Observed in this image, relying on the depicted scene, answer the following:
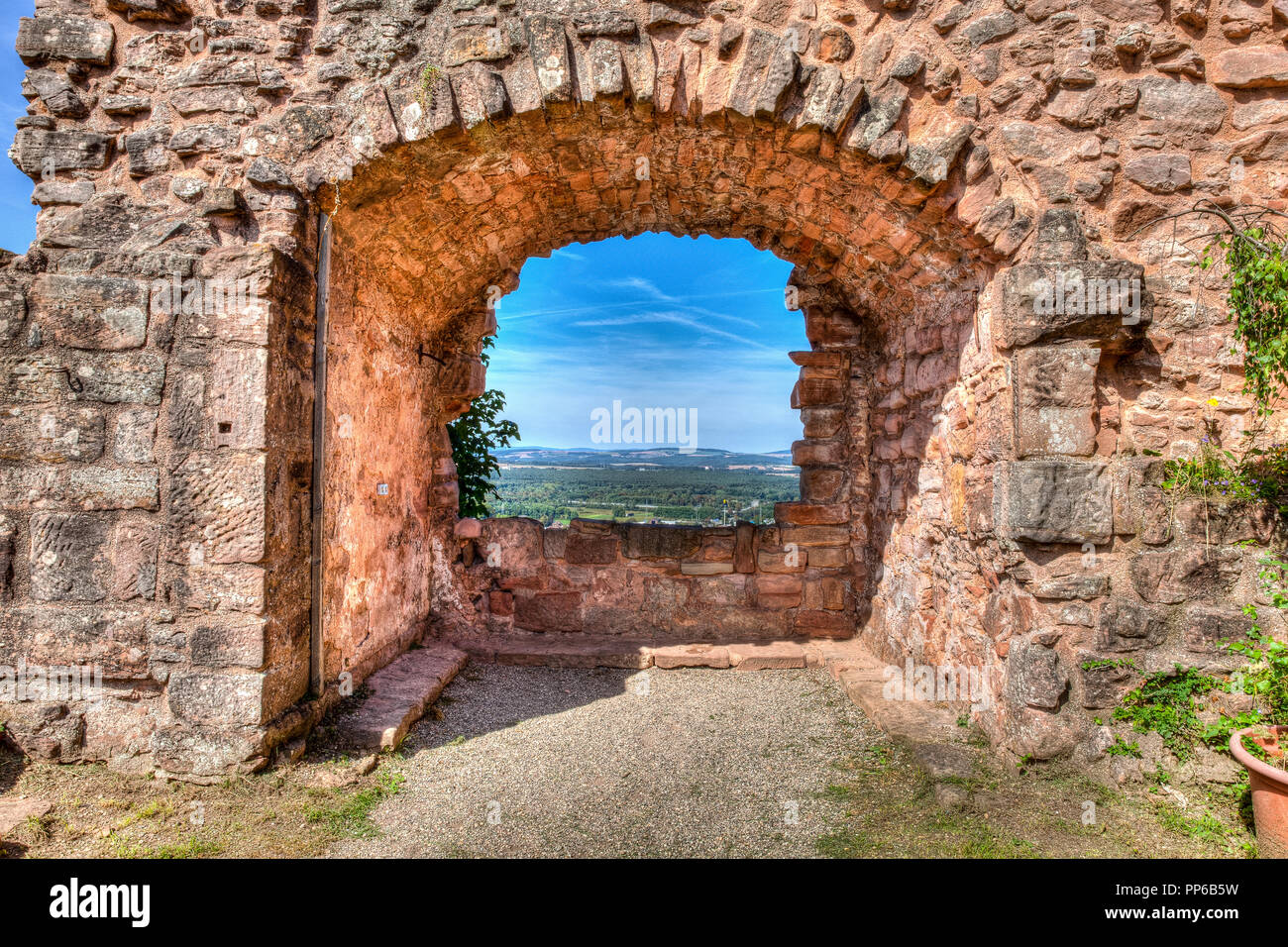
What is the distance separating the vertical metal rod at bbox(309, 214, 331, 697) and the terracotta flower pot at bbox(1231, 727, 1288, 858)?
12.7ft

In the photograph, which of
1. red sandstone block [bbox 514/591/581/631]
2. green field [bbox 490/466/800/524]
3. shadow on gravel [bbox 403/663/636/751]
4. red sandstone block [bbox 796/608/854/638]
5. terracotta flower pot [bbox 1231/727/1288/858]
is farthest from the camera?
green field [bbox 490/466/800/524]

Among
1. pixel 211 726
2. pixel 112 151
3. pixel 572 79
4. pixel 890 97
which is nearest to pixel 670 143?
pixel 572 79

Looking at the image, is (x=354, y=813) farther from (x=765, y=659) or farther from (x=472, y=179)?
(x=472, y=179)

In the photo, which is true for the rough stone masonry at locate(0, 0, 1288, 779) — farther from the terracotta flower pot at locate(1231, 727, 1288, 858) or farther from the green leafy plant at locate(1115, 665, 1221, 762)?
the terracotta flower pot at locate(1231, 727, 1288, 858)

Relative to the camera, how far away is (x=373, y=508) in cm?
441

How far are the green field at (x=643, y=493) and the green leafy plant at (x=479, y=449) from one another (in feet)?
0.79

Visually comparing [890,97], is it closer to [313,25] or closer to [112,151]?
[313,25]

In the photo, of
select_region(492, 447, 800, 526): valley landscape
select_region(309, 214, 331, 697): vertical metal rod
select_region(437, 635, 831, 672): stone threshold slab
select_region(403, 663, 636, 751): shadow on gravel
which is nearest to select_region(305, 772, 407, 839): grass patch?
select_region(403, 663, 636, 751): shadow on gravel

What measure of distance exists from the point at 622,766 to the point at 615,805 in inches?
16.3

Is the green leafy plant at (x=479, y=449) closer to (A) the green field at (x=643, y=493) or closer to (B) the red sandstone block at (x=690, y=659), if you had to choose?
(A) the green field at (x=643, y=493)

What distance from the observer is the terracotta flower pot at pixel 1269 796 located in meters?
2.31

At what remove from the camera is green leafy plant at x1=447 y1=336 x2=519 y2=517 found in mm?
6504

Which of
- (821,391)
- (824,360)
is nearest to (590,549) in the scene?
(821,391)

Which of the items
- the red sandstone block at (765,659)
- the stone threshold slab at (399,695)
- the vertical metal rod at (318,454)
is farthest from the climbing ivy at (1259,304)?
the stone threshold slab at (399,695)
